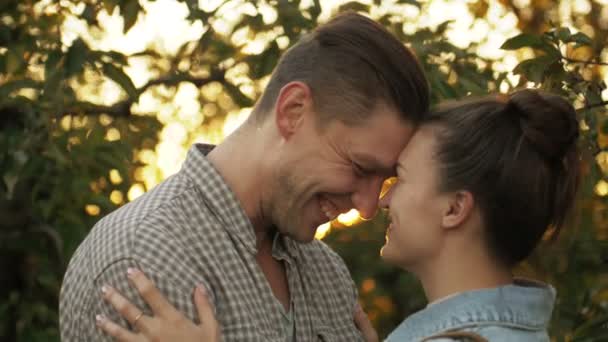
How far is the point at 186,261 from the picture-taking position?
3.03 metres

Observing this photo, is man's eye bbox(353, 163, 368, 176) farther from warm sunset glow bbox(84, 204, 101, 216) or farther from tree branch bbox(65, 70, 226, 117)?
tree branch bbox(65, 70, 226, 117)

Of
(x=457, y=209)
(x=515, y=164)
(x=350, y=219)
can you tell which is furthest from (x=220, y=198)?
(x=350, y=219)

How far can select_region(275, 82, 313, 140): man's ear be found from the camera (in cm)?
328

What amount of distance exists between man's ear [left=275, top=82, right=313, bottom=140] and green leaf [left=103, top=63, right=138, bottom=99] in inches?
38.0

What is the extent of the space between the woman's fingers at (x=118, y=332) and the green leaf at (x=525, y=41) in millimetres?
1213

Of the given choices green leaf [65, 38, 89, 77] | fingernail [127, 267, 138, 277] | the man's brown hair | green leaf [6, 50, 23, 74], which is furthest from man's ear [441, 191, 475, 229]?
green leaf [6, 50, 23, 74]

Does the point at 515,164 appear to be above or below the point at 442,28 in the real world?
above

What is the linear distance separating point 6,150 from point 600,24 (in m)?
2.37

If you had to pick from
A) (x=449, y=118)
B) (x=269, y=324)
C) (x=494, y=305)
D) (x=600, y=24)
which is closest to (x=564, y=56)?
(x=449, y=118)

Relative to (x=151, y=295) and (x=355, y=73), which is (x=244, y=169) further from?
(x=151, y=295)

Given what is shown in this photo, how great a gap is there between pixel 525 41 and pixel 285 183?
70 cm

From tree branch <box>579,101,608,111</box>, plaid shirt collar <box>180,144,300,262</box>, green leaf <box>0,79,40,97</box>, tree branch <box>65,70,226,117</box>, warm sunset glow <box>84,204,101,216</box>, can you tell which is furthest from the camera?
tree branch <box>65,70,226,117</box>

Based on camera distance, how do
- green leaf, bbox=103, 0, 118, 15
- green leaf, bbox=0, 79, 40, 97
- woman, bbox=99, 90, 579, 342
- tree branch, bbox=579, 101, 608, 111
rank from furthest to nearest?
green leaf, bbox=0, 79, 40, 97
green leaf, bbox=103, 0, 118, 15
tree branch, bbox=579, 101, 608, 111
woman, bbox=99, 90, 579, 342

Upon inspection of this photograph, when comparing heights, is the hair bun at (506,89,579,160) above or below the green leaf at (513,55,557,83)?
above
